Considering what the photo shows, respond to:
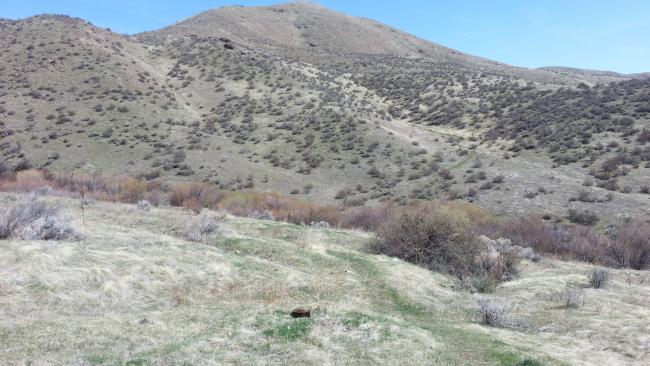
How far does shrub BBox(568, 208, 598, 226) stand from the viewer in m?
28.0

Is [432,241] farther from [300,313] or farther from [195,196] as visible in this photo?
[195,196]

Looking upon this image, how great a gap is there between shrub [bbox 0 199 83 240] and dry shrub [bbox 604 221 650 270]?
1900cm

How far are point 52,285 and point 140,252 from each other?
2.96m

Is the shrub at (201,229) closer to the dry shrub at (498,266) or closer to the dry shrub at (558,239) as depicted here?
the dry shrub at (498,266)

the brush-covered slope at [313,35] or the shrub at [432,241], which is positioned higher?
the brush-covered slope at [313,35]

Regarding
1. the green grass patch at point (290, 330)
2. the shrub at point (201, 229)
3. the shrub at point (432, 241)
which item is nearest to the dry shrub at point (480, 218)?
the shrub at point (432, 241)

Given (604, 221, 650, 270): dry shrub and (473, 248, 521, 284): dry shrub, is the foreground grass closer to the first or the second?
(473, 248, 521, 284): dry shrub

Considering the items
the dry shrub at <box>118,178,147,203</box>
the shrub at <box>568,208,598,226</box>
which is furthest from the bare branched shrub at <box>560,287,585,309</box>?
the dry shrub at <box>118,178,147,203</box>

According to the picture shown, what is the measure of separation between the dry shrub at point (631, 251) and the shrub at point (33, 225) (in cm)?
1900

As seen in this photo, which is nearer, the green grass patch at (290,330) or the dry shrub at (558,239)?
the green grass patch at (290,330)

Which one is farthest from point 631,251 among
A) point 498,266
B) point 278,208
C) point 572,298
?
point 278,208

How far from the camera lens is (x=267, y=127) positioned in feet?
172

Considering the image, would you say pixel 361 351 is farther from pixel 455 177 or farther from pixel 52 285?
pixel 455 177

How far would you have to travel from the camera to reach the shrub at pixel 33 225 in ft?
39.9
